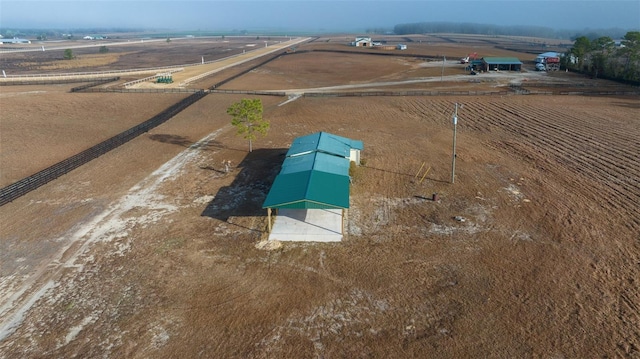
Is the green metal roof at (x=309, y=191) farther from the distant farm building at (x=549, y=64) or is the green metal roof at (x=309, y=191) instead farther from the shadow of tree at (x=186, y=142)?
the distant farm building at (x=549, y=64)

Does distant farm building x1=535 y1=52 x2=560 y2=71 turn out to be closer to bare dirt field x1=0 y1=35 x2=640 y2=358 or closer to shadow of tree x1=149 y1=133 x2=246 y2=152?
bare dirt field x1=0 y1=35 x2=640 y2=358

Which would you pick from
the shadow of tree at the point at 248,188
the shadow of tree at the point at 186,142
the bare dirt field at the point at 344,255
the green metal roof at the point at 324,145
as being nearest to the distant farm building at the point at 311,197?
the green metal roof at the point at 324,145

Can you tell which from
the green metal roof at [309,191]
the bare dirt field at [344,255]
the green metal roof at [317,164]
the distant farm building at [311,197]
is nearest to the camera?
the bare dirt field at [344,255]

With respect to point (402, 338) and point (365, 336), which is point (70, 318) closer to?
point (365, 336)

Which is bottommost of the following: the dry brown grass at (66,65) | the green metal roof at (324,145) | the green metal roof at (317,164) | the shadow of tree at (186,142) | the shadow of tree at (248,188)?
the shadow of tree at (248,188)

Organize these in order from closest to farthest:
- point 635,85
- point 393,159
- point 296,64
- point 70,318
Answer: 1. point 70,318
2. point 393,159
3. point 635,85
4. point 296,64

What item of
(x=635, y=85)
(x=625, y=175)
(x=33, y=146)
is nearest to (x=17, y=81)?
(x=33, y=146)
